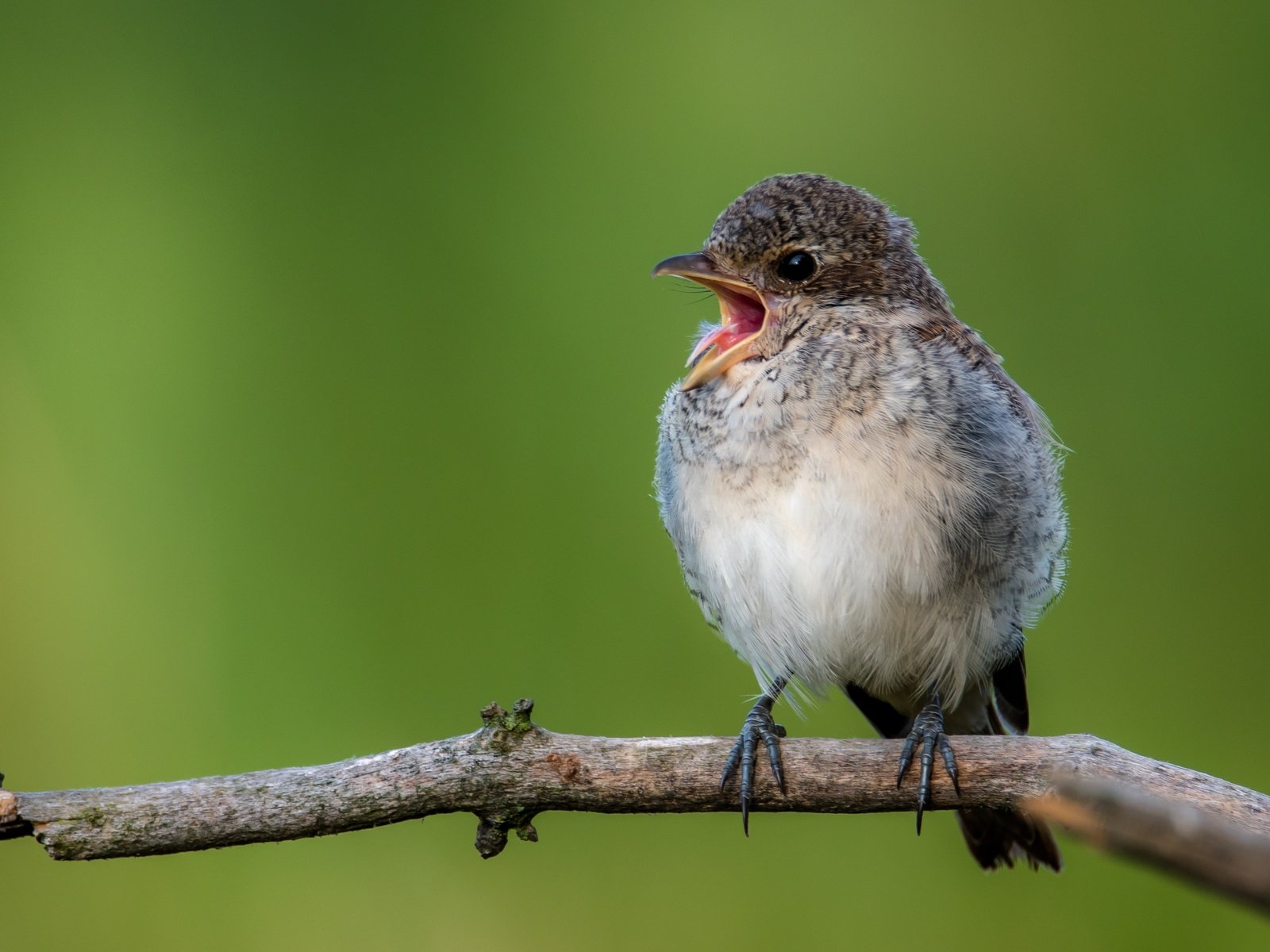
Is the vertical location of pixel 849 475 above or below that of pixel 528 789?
above

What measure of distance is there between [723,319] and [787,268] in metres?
0.21

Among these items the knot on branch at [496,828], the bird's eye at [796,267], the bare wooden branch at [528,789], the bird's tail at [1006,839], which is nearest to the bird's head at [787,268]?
the bird's eye at [796,267]

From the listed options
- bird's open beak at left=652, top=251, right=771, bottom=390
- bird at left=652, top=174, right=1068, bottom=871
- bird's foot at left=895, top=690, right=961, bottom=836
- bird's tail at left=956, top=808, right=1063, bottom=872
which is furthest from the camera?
bird's tail at left=956, top=808, right=1063, bottom=872

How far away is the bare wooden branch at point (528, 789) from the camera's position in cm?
216

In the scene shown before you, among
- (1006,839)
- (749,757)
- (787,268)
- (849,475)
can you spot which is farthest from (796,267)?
(1006,839)

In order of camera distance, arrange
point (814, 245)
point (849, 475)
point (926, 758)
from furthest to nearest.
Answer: point (814, 245)
point (849, 475)
point (926, 758)

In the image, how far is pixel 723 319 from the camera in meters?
3.02

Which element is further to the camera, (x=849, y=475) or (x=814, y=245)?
(x=814, y=245)

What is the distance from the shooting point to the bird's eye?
2893 mm

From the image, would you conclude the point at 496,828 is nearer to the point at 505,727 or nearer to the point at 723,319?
the point at 505,727

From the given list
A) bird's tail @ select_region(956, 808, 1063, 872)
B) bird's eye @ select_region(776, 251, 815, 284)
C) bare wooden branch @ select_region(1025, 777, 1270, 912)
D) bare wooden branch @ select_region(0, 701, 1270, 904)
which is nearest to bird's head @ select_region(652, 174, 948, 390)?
bird's eye @ select_region(776, 251, 815, 284)

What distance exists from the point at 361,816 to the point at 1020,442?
1690mm

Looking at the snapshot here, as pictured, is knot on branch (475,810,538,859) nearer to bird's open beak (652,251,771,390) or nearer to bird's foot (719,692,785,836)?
bird's foot (719,692,785,836)

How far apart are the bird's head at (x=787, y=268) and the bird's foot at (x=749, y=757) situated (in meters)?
0.79
